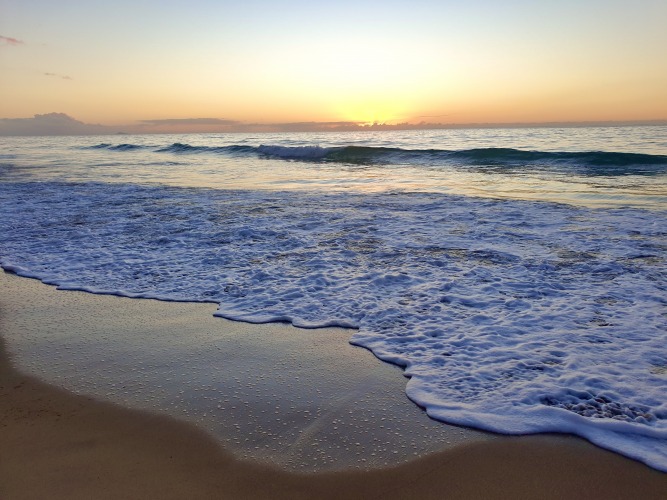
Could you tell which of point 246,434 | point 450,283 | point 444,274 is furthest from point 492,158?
point 246,434

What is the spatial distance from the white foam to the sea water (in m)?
0.02

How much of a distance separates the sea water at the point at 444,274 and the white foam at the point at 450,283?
21 millimetres

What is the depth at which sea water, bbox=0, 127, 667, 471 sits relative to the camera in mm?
3406

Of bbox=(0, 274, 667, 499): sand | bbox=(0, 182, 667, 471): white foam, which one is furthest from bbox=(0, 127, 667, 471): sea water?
bbox=(0, 274, 667, 499): sand

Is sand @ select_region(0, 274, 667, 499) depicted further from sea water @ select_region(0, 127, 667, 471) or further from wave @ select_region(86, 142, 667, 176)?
wave @ select_region(86, 142, 667, 176)

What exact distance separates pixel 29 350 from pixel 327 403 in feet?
9.11

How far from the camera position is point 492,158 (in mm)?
25469

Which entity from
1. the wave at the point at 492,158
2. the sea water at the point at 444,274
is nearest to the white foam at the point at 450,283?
the sea water at the point at 444,274

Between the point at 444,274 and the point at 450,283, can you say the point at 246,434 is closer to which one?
the point at 450,283

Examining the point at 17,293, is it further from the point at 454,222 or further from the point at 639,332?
the point at 454,222

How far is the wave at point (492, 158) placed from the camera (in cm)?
2056

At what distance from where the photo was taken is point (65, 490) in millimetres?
2459

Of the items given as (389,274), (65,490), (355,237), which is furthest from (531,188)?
(65,490)

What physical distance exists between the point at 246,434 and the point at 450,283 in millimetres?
3476
